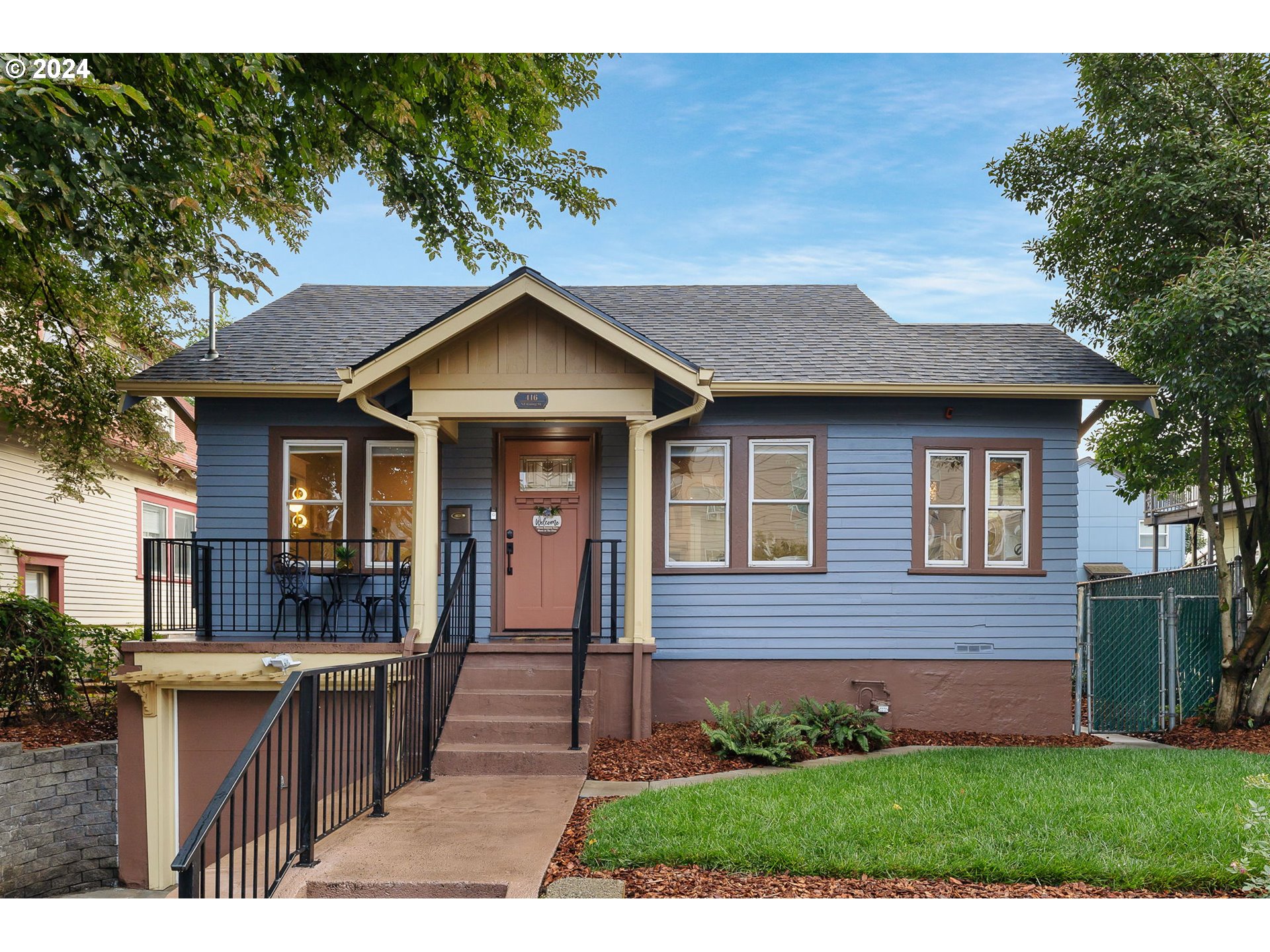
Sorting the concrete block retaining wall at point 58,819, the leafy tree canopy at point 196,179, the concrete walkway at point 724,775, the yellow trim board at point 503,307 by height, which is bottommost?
the concrete block retaining wall at point 58,819

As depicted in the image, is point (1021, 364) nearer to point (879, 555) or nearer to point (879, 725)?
point (879, 555)

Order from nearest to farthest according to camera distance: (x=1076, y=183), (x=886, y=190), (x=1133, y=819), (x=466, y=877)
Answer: (x=466, y=877), (x=1133, y=819), (x=1076, y=183), (x=886, y=190)

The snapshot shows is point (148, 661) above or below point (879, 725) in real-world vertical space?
above

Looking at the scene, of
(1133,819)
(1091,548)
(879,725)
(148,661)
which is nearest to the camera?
(1133,819)

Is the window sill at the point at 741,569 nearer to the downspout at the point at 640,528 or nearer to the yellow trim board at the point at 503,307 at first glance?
the downspout at the point at 640,528

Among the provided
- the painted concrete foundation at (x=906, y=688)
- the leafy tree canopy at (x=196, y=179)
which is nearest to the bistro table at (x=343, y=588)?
the leafy tree canopy at (x=196, y=179)

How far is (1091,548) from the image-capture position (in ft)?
101

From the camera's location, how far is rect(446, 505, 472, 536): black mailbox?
919 centimetres

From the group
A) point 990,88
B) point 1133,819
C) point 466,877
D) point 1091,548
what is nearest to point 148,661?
point 466,877

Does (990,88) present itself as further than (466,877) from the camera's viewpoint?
Yes

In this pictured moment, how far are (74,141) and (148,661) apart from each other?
4.62m

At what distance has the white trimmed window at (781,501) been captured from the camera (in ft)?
29.9

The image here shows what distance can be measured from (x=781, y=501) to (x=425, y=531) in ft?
12.0

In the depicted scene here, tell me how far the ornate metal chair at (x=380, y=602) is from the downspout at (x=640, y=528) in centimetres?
226
